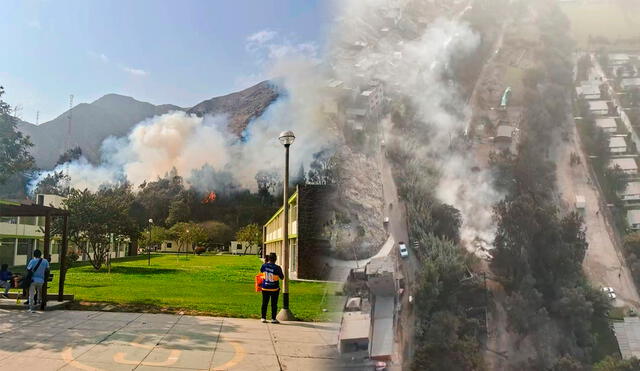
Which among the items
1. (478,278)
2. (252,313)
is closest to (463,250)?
(478,278)

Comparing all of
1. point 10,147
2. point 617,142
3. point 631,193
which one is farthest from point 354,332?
point 10,147

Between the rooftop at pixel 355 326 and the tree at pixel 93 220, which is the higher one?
the tree at pixel 93 220

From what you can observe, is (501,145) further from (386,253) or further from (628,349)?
(628,349)

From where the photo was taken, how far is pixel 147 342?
5.88 meters

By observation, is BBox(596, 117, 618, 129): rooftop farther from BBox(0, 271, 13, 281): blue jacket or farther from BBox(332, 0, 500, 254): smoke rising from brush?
BBox(0, 271, 13, 281): blue jacket

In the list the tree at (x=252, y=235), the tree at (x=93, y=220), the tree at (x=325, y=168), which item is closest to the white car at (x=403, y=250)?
the tree at (x=325, y=168)

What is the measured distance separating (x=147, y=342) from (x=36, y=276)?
11.6ft

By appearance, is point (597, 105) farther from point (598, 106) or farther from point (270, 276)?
point (270, 276)

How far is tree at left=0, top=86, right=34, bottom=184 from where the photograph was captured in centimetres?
1015

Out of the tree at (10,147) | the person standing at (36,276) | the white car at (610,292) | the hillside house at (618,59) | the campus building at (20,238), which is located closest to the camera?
the white car at (610,292)

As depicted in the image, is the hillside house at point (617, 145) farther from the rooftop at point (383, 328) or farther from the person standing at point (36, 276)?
the person standing at point (36, 276)

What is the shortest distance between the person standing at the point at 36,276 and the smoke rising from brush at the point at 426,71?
25.3 feet

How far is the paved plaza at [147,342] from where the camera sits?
→ 4.84 metres

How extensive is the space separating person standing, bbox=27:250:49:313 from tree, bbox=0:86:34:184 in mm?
2967
